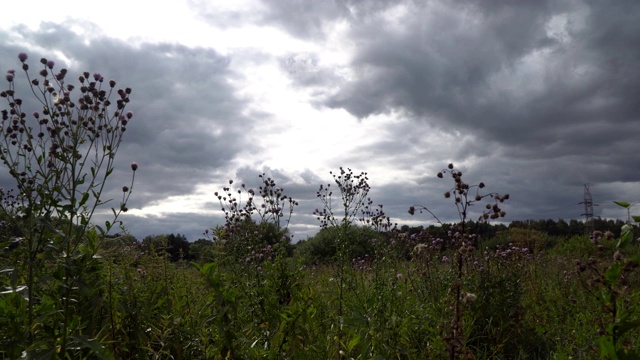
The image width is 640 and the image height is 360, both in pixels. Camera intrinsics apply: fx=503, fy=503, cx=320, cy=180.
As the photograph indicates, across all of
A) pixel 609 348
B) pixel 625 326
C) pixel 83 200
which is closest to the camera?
pixel 625 326

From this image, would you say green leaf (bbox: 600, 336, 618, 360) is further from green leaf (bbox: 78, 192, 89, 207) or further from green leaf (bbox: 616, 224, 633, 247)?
green leaf (bbox: 78, 192, 89, 207)

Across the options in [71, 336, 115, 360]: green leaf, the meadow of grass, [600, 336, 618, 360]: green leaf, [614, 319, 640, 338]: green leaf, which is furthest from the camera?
the meadow of grass

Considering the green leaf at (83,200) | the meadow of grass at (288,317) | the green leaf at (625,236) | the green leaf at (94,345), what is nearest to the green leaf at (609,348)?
the meadow of grass at (288,317)

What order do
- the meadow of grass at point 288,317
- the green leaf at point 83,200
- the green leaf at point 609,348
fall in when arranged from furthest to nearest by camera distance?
1. the green leaf at point 83,200
2. the meadow of grass at point 288,317
3. the green leaf at point 609,348

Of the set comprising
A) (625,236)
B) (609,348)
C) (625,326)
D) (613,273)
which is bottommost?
(609,348)

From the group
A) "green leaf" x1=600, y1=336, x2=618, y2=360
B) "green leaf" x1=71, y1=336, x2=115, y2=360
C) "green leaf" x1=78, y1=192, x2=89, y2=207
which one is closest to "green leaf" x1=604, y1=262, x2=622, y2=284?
"green leaf" x1=600, y1=336, x2=618, y2=360

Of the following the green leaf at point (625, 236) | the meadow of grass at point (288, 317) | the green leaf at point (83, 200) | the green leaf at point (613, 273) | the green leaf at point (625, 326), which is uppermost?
the green leaf at point (83, 200)

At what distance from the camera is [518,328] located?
5348 mm

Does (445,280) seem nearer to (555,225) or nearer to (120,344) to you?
(120,344)

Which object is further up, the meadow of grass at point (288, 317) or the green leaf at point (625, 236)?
the green leaf at point (625, 236)

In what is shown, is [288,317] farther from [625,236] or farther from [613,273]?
[625,236]

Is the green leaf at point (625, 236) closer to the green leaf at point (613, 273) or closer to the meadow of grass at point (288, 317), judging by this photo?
the green leaf at point (613, 273)

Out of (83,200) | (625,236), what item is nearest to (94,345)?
(83,200)

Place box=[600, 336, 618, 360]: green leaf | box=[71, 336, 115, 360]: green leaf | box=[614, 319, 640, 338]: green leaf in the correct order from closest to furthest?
box=[614, 319, 640, 338]: green leaf, box=[600, 336, 618, 360]: green leaf, box=[71, 336, 115, 360]: green leaf
